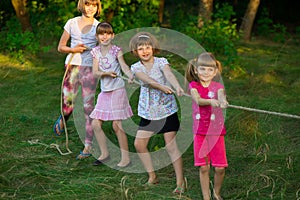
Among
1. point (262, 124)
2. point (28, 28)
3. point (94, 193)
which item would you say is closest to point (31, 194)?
point (94, 193)

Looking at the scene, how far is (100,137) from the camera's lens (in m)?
4.27

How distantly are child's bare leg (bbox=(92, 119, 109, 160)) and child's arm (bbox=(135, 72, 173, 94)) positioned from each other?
2.26 feet

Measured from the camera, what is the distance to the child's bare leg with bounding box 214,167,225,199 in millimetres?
3311

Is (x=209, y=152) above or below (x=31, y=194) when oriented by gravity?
above

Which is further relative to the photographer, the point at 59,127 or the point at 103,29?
the point at 59,127

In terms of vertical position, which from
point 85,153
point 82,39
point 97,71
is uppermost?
point 82,39

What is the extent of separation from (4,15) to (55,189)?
7272 millimetres

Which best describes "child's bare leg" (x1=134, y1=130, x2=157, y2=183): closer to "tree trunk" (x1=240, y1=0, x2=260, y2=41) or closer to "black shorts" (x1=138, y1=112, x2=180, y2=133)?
"black shorts" (x1=138, y1=112, x2=180, y2=133)

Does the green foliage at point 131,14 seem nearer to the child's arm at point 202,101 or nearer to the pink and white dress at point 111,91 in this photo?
Answer: the pink and white dress at point 111,91

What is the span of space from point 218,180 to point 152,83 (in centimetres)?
79

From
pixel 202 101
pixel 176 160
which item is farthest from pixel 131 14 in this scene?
pixel 202 101

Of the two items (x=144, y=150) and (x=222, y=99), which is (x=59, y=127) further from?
(x=222, y=99)

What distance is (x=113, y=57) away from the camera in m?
4.14

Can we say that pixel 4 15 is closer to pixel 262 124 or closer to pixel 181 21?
pixel 181 21
